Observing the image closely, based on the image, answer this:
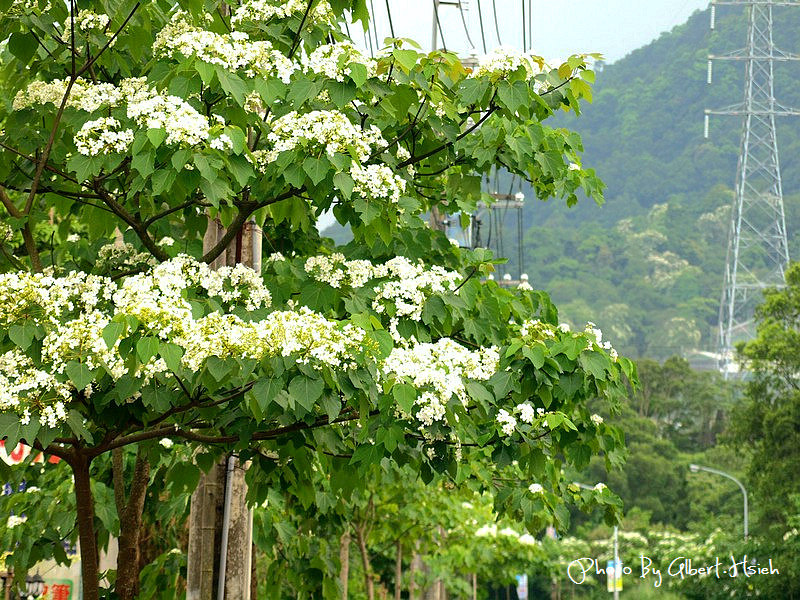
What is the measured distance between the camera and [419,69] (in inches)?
213

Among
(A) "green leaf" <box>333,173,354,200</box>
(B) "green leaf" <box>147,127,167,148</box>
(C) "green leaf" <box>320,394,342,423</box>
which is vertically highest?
(B) "green leaf" <box>147,127,167,148</box>

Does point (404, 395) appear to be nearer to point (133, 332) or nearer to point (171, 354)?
point (171, 354)

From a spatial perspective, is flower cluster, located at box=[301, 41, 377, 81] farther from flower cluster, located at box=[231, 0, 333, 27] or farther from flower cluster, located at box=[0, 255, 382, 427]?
flower cluster, located at box=[0, 255, 382, 427]

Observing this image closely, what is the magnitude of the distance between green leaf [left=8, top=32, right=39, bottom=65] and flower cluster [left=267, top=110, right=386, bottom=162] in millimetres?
1299

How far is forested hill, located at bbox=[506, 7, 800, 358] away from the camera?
334ft

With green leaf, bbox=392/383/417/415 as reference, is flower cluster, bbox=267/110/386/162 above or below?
above

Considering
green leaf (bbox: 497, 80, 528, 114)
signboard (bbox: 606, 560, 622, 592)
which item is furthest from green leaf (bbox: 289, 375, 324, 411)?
signboard (bbox: 606, 560, 622, 592)

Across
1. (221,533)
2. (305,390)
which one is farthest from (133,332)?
(221,533)

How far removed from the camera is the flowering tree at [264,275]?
4.28 m

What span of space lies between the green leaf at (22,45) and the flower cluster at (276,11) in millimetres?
924

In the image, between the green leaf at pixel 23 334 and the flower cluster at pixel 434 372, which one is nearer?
the green leaf at pixel 23 334

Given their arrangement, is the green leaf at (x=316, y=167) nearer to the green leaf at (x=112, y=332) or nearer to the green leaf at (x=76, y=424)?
the green leaf at (x=112, y=332)

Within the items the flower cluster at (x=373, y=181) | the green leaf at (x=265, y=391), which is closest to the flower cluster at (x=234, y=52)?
the flower cluster at (x=373, y=181)

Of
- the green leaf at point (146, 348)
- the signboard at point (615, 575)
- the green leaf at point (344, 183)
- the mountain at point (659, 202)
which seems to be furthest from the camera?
the mountain at point (659, 202)
